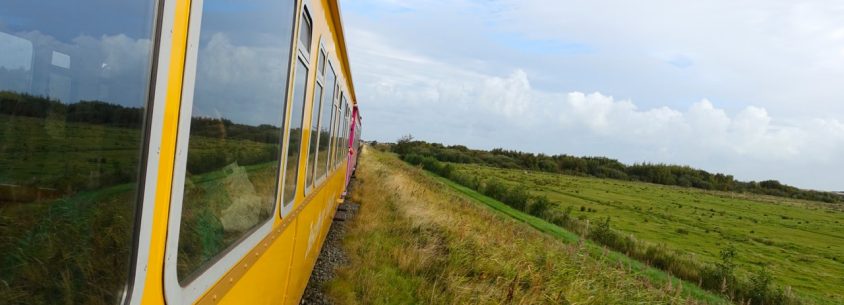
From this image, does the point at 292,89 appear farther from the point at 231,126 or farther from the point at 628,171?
the point at 628,171

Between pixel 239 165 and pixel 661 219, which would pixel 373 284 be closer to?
pixel 239 165

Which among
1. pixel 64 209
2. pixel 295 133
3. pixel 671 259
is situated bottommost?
pixel 671 259

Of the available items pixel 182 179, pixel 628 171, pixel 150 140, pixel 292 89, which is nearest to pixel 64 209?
pixel 150 140

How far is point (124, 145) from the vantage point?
1188 mm

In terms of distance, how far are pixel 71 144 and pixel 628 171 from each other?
121m

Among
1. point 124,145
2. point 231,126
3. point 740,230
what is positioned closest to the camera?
point 124,145

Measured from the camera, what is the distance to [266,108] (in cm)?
239

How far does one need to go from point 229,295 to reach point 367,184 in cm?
1999

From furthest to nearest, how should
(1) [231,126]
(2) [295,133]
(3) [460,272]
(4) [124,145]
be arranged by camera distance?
(3) [460,272] < (2) [295,133] < (1) [231,126] < (4) [124,145]

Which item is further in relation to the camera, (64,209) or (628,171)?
(628,171)

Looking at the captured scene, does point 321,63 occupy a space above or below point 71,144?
above

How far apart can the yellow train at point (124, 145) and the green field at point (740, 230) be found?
24514mm

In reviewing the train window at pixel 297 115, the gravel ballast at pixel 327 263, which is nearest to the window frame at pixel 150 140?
the train window at pixel 297 115

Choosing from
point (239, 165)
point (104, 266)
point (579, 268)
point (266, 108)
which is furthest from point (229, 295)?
point (579, 268)
